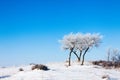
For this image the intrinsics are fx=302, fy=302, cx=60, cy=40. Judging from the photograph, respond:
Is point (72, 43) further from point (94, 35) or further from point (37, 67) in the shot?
point (37, 67)

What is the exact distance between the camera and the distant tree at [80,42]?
233ft

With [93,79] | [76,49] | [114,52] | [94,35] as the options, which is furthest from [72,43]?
[93,79]

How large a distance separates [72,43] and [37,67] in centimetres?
4067

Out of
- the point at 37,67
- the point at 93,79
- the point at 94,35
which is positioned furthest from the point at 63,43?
the point at 93,79

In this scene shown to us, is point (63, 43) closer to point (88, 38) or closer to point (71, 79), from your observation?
point (88, 38)

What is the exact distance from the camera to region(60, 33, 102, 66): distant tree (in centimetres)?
7088

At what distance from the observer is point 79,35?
245 ft

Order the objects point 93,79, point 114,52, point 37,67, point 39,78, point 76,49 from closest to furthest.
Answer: point 39,78 < point 93,79 < point 37,67 < point 76,49 < point 114,52

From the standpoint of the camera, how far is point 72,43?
71750 mm

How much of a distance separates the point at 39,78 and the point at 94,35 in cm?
5155

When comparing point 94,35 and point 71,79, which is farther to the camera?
point 94,35

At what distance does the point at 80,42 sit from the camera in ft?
237

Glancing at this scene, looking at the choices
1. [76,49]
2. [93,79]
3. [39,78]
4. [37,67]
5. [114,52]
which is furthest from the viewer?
[114,52]

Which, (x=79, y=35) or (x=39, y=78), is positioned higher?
(x=79, y=35)
